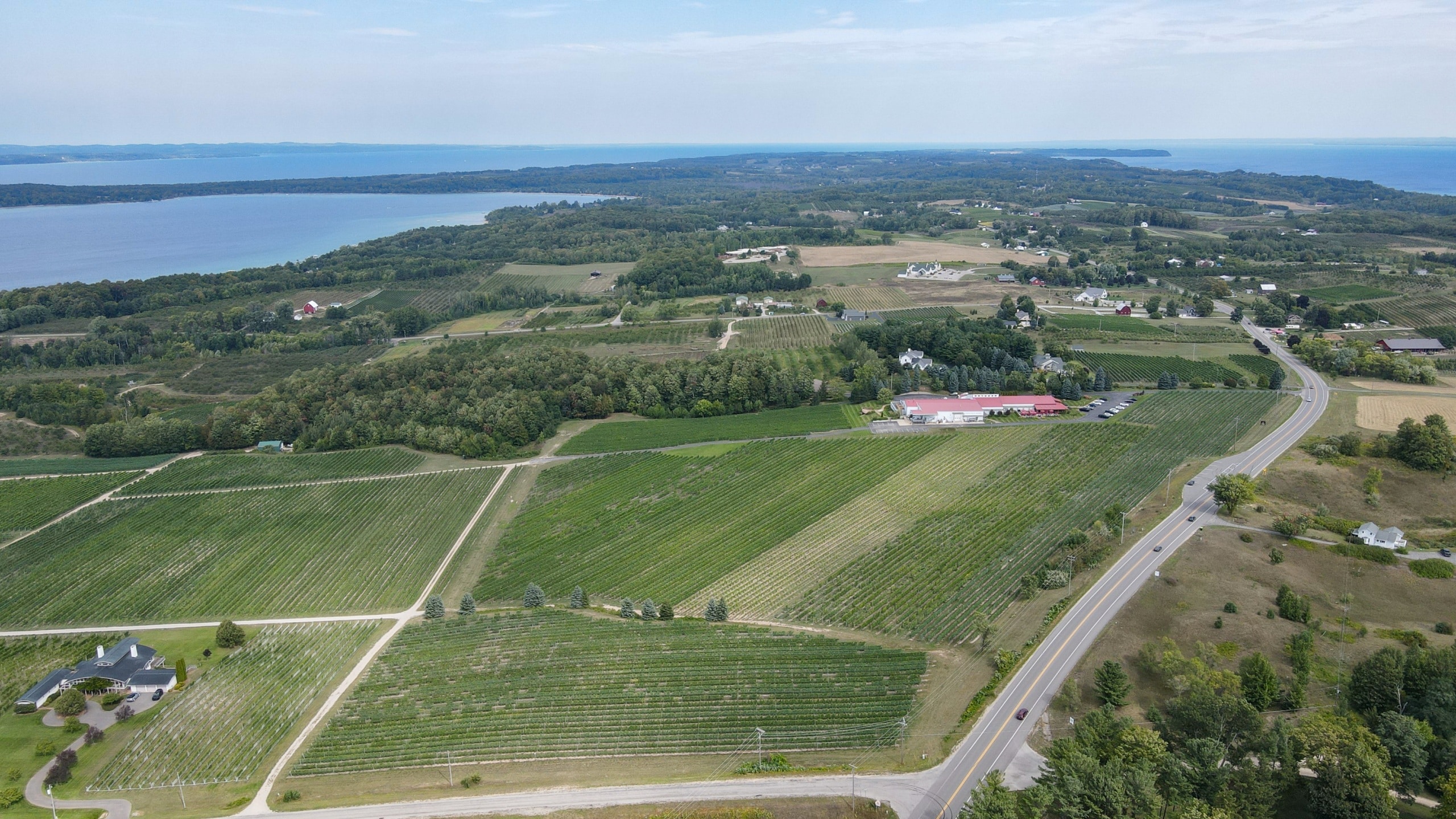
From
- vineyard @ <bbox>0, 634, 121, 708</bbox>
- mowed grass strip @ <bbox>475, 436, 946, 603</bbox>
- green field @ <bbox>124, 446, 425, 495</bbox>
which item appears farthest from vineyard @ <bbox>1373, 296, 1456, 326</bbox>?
vineyard @ <bbox>0, 634, 121, 708</bbox>

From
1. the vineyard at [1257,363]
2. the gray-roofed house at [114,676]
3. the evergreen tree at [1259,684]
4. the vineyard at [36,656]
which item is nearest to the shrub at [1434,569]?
the evergreen tree at [1259,684]

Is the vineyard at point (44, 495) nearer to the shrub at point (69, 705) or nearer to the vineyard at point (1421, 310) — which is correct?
the shrub at point (69, 705)

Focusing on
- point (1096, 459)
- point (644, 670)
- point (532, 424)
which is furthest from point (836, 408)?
point (644, 670)

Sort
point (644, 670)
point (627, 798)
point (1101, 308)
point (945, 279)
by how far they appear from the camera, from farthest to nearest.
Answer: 1. point (945, 279)
2. point (1101, 308)
3. point (644, 670)
4. point (627, 798)

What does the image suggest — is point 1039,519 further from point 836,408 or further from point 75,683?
point 75,683

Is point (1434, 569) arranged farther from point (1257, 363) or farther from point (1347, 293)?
point (1347, 293)

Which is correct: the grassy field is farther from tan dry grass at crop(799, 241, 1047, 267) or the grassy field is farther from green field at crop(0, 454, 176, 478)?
tan dry grass at crop(799, 241, 1047, 267)
